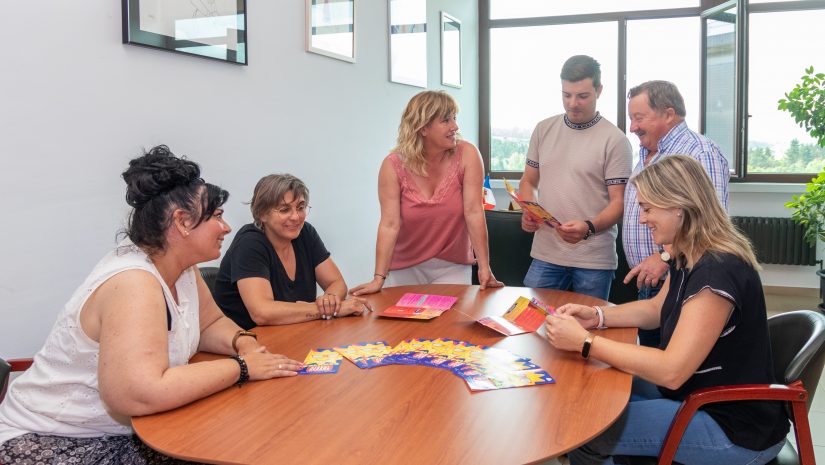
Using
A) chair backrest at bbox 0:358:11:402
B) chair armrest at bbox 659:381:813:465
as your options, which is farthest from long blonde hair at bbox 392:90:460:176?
chair backrest at bbox 0:358:11:402

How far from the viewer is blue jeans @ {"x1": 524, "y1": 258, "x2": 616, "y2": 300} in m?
2.86

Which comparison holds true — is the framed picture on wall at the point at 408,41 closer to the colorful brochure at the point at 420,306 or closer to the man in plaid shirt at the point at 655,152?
the man in plaid shirt at the point at 655,152

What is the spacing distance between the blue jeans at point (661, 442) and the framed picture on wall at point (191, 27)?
201 centimetres

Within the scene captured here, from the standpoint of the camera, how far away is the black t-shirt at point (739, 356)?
1616 mm

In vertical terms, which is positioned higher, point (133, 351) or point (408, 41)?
point (408, 41)

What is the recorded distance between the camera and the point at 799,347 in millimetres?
1830

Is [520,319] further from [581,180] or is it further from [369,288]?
[581,180]

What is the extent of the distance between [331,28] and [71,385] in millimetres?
2621

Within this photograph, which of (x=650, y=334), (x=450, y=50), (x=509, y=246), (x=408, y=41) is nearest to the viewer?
(x=650, y=334)

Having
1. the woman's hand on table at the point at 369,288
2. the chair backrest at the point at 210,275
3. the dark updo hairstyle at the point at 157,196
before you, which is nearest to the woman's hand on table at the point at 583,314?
the woman's hand on table at the point at 369,288

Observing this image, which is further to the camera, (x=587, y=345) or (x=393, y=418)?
(x=587, y=345)

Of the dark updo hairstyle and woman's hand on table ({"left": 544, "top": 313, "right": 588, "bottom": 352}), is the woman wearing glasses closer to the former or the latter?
the dark updo hairstyle

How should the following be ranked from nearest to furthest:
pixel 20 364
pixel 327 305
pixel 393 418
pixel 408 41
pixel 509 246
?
pixel 393 418 < pixel 20 364 < pixel 327 305 < pixel 509 246 < pixel 408 41

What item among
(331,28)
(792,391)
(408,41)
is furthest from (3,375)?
(408,41)
